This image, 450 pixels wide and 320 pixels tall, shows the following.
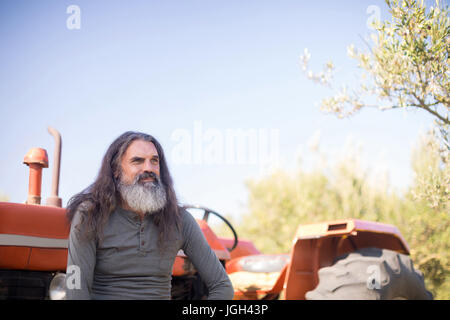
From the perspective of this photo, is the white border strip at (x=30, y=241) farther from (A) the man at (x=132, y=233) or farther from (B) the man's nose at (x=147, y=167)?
(B) the man's nose at (x=147, y=167)

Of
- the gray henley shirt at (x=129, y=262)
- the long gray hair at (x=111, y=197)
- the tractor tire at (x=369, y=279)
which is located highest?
the long gray hair at (x=111, y=197)

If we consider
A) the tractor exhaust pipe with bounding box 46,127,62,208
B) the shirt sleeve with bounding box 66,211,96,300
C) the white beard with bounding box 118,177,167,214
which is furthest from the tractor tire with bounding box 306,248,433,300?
the tractor exhaust pipe with bounding box 46,127,62,208

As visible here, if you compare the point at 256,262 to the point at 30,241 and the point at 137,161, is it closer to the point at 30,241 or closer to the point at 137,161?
the point at 137,161

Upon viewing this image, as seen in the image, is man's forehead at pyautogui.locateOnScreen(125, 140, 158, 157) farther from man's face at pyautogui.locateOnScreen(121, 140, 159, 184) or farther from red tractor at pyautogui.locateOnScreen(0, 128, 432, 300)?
red tractor at pyautogui.locateOnScreen(0, 128, 432, 300)

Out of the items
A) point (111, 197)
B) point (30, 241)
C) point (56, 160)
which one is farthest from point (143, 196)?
point (56, 160)

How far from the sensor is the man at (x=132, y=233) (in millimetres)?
2279

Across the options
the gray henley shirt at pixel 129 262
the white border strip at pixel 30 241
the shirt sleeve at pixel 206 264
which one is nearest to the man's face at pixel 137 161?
the gray henley shirt at pixel 129 262

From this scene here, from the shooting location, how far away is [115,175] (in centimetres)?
269

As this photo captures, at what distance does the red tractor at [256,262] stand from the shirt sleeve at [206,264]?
0.91 feet

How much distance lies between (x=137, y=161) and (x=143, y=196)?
0.86ft
